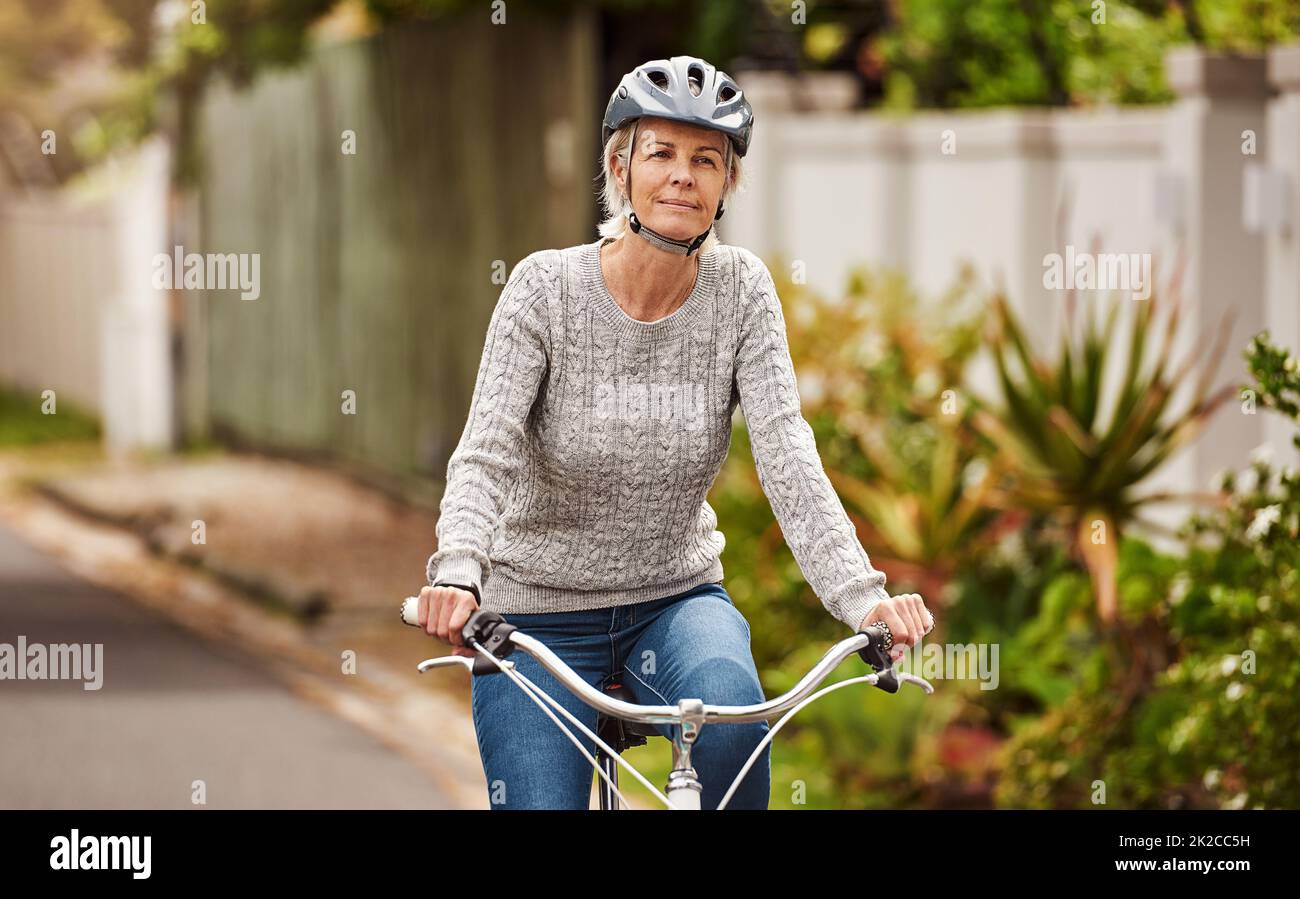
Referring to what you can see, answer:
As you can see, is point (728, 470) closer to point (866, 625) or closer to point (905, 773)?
point (905, 773)

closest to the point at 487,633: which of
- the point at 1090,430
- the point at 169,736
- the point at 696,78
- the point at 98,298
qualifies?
the point at 696,78

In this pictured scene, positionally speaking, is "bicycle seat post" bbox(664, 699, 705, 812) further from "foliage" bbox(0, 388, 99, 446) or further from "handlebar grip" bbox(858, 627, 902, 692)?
"foliage" bbox(0, 388, 99, 446)

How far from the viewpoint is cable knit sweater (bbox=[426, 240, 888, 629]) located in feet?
12.4

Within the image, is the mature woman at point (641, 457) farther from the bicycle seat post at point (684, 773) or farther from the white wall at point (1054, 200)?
the white wall at point (1054, 200)

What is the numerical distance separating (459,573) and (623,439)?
433 mm

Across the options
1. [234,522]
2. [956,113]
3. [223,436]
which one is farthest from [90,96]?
[956,113]

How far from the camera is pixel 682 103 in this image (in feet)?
12.3

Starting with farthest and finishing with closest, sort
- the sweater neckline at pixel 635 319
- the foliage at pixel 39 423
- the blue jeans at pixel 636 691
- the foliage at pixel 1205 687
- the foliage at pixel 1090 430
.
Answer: the foliage at pixel 39 423 → the foliage at pixel 1090 430 → the foliage at pixel 1205 687 → the sweater neckline at pixel 635 319 → the blue jeans at pixel 636 691

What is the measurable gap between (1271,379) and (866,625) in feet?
9.06

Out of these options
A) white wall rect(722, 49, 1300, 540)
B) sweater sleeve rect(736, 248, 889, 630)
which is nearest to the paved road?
white wall rect(722, 49, 1300, 540)

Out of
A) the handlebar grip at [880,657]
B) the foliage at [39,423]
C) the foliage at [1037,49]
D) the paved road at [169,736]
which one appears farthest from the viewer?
the foliage at [39,423]

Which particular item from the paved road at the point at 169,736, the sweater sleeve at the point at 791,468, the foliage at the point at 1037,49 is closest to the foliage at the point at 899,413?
the foliage at the point at 1037,49

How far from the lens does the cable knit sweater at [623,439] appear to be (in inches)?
149

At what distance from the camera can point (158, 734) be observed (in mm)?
9422
